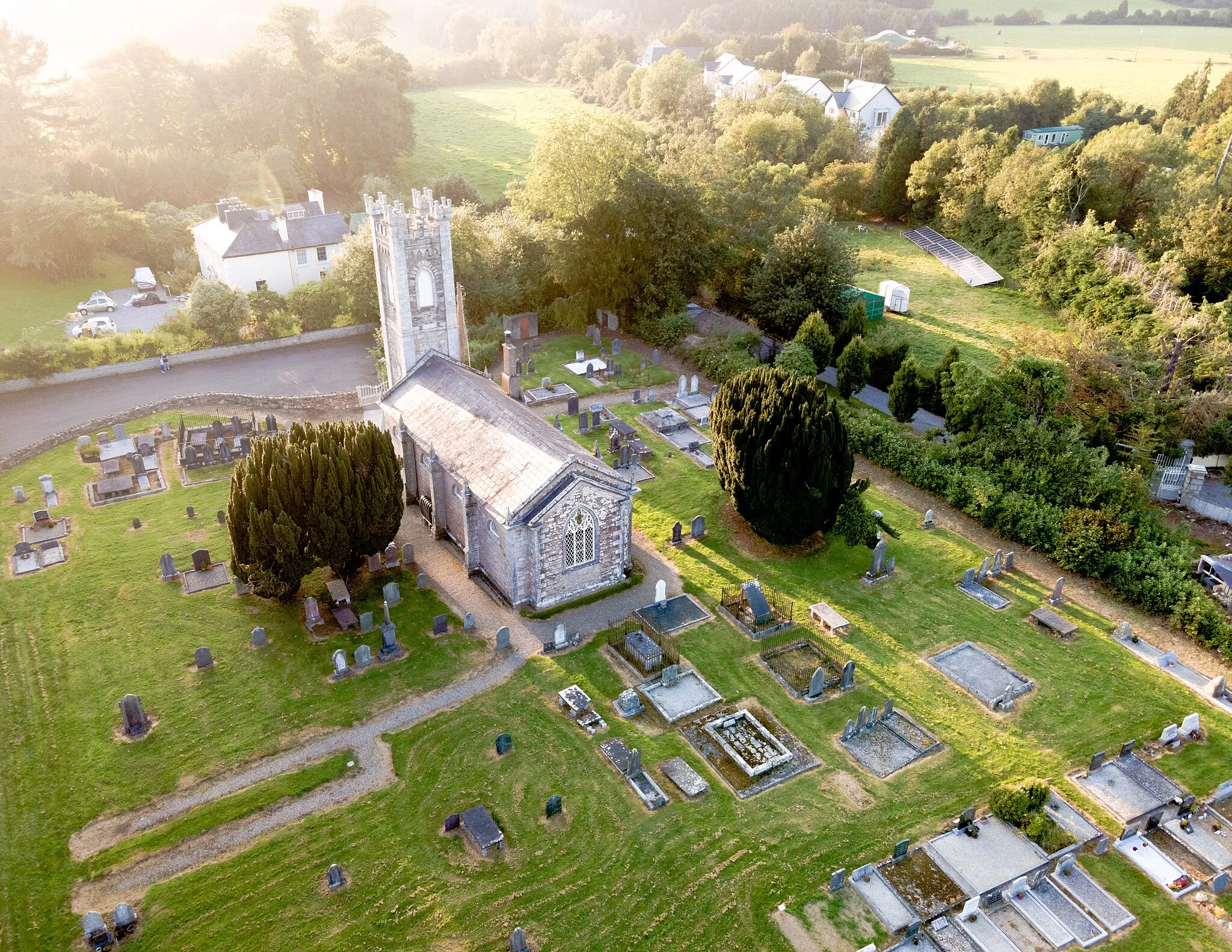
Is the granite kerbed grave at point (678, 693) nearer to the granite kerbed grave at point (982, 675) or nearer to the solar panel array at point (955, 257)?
the granite kerbed grave at point (982, 675)

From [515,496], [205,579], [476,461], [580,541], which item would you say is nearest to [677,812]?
[580,541]

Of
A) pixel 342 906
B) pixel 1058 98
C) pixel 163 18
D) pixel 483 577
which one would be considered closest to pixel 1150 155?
pixel 1058 98

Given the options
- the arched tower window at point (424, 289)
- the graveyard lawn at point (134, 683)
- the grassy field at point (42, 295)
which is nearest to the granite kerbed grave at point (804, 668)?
the graveyard lawn at point (134, 683)

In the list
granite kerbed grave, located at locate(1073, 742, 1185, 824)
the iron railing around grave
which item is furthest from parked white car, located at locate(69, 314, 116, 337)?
granite kerbed grave, located at locate(1073, 742, 1185, 824)

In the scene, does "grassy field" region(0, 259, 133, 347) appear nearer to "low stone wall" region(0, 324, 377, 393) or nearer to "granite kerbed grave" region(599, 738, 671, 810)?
"low stone wall" region(0, 324, 377, 393)

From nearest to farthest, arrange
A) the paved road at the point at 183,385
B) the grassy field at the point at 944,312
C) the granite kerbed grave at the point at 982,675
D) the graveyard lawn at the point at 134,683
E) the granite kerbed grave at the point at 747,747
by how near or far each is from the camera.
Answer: the graveyard lawn at the point at 134,683
the granite kerbed grave at the point at 747,747
the granite kerbed grave at the point at 982,675
the paved road at the point at 183,385
the grassy field at the point at 944,312
